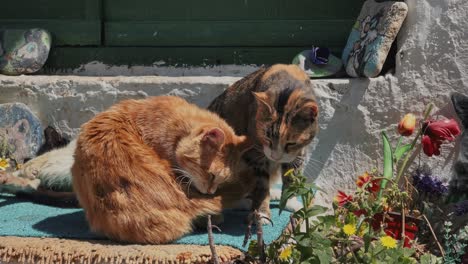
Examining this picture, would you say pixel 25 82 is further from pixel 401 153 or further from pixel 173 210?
pixel 401 153

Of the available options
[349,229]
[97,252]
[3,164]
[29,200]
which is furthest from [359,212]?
[3,164]

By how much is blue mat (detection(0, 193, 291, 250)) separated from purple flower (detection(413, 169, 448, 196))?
879mm

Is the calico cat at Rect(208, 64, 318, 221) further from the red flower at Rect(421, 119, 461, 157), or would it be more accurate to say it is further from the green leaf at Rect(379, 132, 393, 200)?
the red flower at Rect(421, 119, 461, 157)

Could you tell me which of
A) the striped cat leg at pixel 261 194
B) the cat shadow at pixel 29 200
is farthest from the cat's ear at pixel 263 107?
the cat shadow at pixel 29 200

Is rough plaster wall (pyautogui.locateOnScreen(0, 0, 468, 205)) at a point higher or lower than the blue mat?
higher

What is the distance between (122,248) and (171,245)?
0.24 m

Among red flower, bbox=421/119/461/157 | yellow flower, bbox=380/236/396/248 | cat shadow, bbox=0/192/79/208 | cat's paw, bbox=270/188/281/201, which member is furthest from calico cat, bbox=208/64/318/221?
cat shadow, bbox=0/192/79/208

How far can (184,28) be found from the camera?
503 centimetres

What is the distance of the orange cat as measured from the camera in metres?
3.40

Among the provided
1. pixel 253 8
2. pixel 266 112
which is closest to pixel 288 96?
pixel 266 112

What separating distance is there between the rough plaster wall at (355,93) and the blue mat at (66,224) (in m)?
0.63

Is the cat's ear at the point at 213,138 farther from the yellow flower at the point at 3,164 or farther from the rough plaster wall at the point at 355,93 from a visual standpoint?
the yellow flower at the point at 3,164

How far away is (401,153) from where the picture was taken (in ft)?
13.9

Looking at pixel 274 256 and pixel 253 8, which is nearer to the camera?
pixel 274 256
